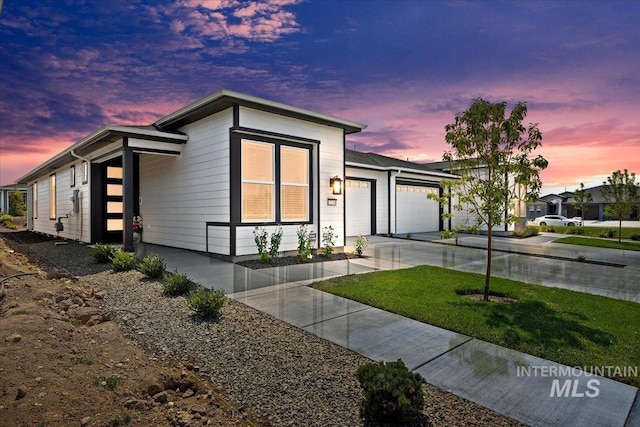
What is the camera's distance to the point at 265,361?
3191 millimetres

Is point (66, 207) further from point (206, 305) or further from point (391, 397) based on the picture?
point (391, 397)

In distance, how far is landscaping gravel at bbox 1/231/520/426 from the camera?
2434mm

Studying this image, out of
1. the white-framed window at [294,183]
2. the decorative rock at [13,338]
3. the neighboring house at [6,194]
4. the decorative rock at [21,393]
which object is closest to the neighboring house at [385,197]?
the white-framed window at [294,183]

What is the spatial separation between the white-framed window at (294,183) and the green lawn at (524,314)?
306cm

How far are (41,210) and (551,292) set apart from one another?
2145 centimetres

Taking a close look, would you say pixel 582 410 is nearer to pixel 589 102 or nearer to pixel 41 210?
pixel 589 102

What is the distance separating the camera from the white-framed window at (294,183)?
9016mm

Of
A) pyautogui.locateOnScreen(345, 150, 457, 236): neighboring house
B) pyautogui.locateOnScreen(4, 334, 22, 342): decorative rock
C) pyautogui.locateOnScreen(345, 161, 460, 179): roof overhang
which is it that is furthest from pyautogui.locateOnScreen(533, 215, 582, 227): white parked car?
pyautogui.locateOnScreen(4, 334, 22, 342): decorative rock

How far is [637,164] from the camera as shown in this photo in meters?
15.4

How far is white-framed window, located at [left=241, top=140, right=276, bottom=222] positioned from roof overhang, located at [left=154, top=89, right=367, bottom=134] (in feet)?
2.87

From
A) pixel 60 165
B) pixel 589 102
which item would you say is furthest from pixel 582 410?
pixel 60 165

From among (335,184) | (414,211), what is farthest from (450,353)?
(414,211)

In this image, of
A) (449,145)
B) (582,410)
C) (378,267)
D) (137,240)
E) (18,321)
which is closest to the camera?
(582,410)

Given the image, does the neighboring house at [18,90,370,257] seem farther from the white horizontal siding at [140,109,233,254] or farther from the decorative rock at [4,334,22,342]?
the decorative rock at [4,334,22,342]
